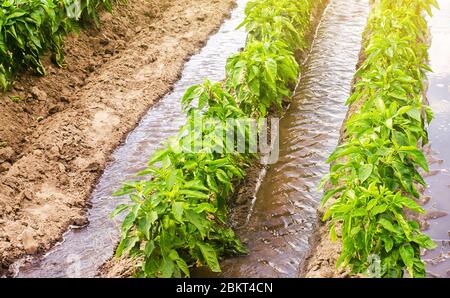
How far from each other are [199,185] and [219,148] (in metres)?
0.66

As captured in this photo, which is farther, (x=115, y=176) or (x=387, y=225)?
(x=115, y=176)

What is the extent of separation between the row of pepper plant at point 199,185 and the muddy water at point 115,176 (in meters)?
0.40

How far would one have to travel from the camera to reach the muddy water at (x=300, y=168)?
4660 mm

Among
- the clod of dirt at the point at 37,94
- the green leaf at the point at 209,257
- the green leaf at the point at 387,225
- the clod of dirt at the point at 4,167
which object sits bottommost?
the green leaf at the point at 209,257

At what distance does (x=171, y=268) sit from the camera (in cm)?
377

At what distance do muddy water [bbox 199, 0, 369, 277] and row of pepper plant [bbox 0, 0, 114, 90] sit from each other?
144 inches

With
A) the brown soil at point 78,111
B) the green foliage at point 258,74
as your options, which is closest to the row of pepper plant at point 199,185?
the green foliage at point 258,74

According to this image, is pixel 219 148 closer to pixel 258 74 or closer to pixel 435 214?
pixel 258 74

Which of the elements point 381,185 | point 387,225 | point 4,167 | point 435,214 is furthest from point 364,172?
point 4,167

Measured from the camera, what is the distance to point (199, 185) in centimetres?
402

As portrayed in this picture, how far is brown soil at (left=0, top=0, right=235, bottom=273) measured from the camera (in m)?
5.31

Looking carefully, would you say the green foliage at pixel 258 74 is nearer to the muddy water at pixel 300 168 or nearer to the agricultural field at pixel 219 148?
the agricultural field at pixel 219 148

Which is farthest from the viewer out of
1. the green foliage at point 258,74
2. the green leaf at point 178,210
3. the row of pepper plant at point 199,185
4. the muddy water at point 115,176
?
the green foliage at point 258,74
